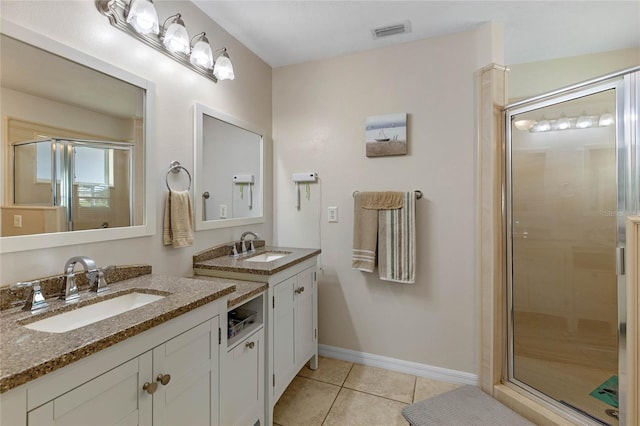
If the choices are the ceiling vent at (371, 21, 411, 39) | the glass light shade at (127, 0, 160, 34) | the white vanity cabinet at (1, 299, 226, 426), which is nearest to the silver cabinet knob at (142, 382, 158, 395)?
the white vanity cabinet at (1, 299, 226, 426)

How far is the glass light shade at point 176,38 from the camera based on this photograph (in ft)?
4.99

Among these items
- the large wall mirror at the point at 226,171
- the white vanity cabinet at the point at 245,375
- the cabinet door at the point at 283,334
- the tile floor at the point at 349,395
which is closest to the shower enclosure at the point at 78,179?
the large wall mirror at the point at 226,171

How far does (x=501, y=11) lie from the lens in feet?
5.96

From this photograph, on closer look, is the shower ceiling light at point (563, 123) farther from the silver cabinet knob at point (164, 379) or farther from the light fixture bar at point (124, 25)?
the silver cabinet knob at point (164, 379)

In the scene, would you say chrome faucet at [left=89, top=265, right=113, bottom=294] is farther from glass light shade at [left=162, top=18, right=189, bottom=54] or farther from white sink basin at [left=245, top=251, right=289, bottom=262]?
glass light shade at [left=162, top=18, right=189, bottom=54]

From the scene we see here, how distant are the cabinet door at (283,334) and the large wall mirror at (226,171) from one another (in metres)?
0.64

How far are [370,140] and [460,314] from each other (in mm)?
1427

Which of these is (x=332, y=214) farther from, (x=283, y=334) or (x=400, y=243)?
(x=283, y=334)

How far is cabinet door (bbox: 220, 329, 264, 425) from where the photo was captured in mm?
1293

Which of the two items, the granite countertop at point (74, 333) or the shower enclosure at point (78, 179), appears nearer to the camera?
the granite countertop at point (74, 333)

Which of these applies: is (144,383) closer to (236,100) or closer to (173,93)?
(173,93)

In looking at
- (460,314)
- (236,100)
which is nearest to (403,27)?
(236,100)

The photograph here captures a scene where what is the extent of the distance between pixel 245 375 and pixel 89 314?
0.72 m

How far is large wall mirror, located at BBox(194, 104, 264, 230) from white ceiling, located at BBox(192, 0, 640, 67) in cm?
58
